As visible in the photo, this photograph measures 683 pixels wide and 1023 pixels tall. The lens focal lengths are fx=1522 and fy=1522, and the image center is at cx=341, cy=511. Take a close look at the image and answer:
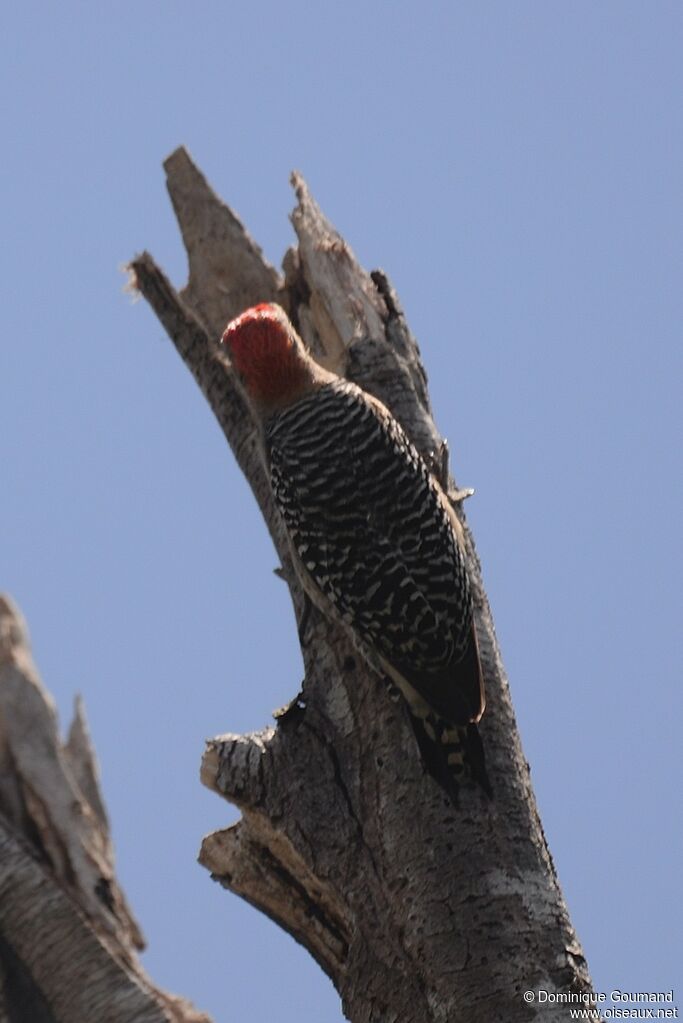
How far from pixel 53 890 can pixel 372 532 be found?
258 cm

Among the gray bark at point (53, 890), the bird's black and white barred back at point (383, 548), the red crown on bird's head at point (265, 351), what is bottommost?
the gray bark at point (53, 890)

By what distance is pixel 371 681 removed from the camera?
749 cm

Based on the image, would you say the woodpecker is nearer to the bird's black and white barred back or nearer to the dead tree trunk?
the bird's black and white barred back

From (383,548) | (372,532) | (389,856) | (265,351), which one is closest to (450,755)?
(389,856)

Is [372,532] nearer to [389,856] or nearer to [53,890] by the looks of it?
[389,856]

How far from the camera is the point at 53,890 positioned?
6070mm

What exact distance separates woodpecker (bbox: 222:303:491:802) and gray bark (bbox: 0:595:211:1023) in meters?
1.58

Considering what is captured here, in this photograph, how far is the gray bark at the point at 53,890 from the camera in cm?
588

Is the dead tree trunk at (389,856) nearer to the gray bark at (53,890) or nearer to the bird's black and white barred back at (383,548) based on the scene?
the bird's black and white barred back at (383,548)

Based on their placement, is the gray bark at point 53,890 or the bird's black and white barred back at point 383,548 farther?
the bird's black and white barred back at point 383,548

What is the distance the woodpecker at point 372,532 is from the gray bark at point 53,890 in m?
1.58

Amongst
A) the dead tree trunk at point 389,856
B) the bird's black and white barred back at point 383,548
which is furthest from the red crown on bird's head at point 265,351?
the dead tree trunk at point 389,856

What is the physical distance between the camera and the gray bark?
231 inches

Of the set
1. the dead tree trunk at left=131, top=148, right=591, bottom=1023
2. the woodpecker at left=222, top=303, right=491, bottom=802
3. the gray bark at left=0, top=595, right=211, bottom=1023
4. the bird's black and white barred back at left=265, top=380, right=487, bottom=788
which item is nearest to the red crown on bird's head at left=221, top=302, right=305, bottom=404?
the woodpecker at left=222, top=303, right=491, bottom=802
